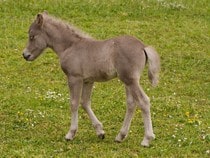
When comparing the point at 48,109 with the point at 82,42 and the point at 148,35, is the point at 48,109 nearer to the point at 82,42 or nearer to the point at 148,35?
the point at 82,42

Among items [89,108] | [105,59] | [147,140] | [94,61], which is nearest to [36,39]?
[94,61]

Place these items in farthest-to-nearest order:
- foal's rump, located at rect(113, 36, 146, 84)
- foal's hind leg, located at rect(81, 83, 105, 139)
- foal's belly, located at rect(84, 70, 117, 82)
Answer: foal's hind leg, located at rect(81, 83, 105, 139) → foal's belly, located at rect(84, 70, 117, 82) → foal's rump, located at rect(113, 36, 146, 84)

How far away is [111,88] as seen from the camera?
12500 millimetres

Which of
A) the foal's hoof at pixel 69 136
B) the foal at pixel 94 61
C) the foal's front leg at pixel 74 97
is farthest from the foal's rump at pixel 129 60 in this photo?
the foal's hoof at pixel 69 136

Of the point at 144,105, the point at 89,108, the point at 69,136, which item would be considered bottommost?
the point at 69,136

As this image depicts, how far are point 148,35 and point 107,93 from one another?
542 cm

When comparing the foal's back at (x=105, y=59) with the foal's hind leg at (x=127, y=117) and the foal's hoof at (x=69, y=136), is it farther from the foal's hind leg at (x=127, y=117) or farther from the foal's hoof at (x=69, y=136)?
the foal's hoof at (x=69, y=136)

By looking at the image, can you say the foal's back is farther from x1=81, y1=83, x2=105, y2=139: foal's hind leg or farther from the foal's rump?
x1=81, y1=83, x2=105, y2=139: foal's hind leg

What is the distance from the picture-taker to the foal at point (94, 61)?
346 inches

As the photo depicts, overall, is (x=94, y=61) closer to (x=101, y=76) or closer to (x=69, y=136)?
(x=101, y=76)

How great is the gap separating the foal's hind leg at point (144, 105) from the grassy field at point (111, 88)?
7.4 inches

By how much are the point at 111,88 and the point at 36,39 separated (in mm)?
3381

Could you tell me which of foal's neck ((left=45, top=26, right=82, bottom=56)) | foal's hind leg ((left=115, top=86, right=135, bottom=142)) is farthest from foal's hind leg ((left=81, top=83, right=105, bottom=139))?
foal's neck ((left=45, top=26, right=82, bottom=56))

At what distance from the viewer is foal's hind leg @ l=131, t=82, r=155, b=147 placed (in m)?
8.81
